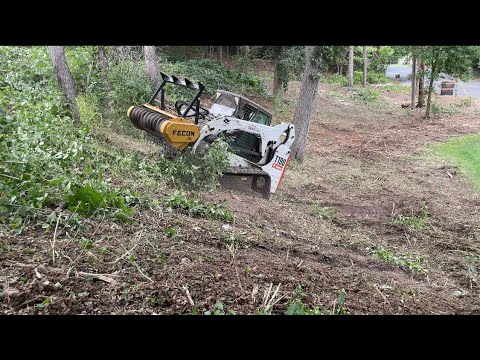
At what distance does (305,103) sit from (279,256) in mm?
9987

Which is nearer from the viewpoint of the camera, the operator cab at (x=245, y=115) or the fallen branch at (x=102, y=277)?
the fallen branch at (x=102, y=277)

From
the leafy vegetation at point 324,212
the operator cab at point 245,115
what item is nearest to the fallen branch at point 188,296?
the leafy vegetation at point 324,212

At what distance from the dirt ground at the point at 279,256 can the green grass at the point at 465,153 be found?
123cm

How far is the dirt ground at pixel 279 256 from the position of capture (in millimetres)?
3658

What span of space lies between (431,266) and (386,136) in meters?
14.8

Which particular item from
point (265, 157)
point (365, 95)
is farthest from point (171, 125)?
point (365, 95)

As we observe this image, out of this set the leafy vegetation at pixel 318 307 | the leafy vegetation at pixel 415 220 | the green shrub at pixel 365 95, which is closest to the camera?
the leafy vegetation at pixel 318 307

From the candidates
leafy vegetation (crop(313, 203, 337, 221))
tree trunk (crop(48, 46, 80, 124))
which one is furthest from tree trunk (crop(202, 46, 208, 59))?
leafy vegetation (crop(313, 203, 337, 221))

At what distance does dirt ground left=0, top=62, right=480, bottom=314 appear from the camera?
3658 mm

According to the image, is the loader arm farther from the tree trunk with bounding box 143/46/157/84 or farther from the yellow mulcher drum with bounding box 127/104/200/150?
the tree trunk with bounding box 143/46/157/84

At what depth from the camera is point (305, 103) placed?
15227mm

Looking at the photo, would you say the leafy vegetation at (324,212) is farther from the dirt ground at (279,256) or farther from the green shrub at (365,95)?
the green shrub at (365,95)

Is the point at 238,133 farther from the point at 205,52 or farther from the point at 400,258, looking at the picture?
the point at 205,52
